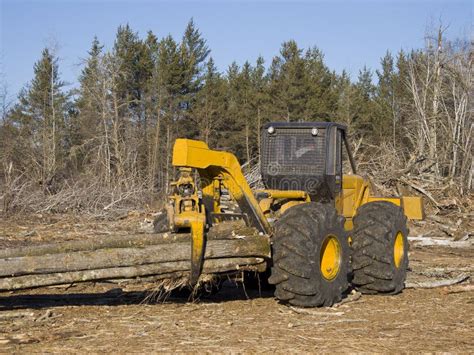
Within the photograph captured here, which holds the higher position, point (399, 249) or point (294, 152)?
point (294, 152)

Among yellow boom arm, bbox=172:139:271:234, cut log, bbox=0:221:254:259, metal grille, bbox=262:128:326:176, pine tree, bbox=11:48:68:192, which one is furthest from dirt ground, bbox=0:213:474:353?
pine tree, bbox=11:48:68:192

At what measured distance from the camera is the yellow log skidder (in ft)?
23.1

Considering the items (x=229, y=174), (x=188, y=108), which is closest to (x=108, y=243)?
(x=229, y=174)

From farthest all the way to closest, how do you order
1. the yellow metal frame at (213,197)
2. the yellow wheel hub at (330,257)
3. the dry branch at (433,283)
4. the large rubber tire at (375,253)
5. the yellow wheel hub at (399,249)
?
the dry branch at (433,283) → the yellow wheel hub at (399,249) → the large rubber tire at (375,253) → the yellow wheel hub at (330,257) → the yellow metal frame at (213,197)

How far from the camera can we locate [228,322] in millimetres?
6789

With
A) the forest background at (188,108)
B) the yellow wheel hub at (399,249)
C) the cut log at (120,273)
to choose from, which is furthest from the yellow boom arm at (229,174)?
the forest background at (188,108)

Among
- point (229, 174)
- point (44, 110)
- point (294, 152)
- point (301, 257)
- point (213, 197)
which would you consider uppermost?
point (44, 110)

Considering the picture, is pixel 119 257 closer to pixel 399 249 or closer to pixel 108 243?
pixel 108 243

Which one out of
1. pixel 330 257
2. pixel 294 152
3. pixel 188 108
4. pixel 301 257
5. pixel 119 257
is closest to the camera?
pixel 119 257

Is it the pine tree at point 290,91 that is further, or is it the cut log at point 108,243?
the pine tree at point 290,91

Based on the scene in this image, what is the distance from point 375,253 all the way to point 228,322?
8.23 feet

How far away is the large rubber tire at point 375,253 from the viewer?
8461 millimetres

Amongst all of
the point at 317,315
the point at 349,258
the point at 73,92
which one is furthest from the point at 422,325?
the point at 73,92

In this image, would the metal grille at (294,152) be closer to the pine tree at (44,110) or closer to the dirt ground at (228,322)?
the dirt ground at (228,322)
